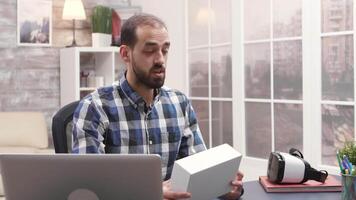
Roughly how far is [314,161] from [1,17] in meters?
2.82

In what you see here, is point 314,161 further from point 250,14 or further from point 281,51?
point 250,14

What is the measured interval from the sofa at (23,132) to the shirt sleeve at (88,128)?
7.35 feet

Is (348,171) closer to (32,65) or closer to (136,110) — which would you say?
(136,110)

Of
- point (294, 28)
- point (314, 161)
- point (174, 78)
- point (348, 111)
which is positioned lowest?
point (314, 161)

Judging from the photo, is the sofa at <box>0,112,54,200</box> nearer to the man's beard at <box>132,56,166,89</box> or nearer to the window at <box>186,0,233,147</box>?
the window at <box>186,0,233,147</box>

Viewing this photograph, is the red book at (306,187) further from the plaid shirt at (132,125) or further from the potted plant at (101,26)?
the potted plant at (101,26)

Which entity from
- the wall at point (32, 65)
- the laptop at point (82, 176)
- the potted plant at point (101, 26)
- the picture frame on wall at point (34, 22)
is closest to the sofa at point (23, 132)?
the wall at point (32, 65)

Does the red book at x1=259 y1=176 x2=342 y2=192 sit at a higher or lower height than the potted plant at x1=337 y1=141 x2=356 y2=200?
lower

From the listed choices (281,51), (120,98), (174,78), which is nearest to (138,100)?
(120,98)

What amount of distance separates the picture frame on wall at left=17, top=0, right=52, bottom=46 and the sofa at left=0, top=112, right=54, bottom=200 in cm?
68

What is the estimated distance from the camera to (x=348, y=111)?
3.21 meters

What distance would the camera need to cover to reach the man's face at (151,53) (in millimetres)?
1957

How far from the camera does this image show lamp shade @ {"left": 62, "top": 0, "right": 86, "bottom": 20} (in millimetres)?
4352

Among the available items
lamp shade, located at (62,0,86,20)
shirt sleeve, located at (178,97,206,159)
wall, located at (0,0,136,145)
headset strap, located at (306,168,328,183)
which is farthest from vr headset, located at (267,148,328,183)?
wall, located at (0,0,136,145)
